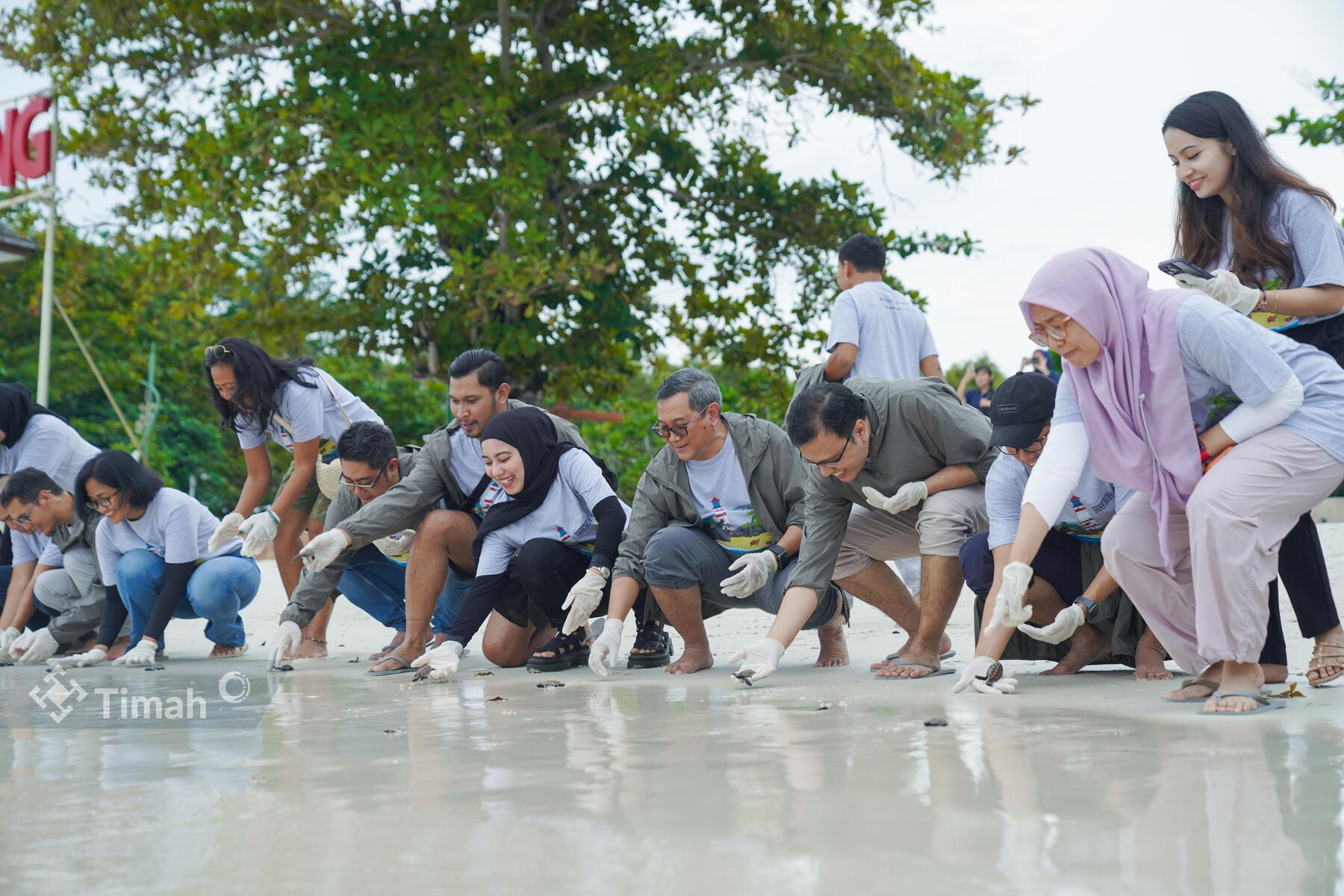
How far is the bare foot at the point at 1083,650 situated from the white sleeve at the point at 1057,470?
2.89ft

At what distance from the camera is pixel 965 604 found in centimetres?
725

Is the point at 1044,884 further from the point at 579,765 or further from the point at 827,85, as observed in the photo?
the point at 827,85

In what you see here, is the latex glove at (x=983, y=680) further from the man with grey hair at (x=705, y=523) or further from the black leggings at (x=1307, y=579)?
the man with grey hair at (x=705, y=523)

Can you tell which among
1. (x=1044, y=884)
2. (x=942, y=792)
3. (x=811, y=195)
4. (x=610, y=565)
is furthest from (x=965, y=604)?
(x=1044, y=884)

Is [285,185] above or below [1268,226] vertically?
above

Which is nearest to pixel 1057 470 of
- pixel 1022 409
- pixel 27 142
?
pixel 1022 409

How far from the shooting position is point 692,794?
2.35 m

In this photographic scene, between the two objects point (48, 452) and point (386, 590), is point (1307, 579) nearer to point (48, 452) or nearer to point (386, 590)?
point (386, 590)

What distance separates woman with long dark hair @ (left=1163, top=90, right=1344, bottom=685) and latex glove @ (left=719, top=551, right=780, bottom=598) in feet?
5.53

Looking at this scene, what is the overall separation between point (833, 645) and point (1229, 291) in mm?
2080

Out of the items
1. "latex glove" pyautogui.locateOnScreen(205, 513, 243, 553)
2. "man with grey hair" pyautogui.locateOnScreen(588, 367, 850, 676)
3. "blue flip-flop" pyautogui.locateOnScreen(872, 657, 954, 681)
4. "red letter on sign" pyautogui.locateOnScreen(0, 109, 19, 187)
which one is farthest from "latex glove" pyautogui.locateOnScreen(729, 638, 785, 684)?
"red letter on sign" pyautogui.locateOnScreen(0, 109, 19, 187)

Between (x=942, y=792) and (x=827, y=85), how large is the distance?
799cm

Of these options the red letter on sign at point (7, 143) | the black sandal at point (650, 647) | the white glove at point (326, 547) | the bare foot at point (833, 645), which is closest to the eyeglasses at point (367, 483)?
the white glove at point (326, 547)

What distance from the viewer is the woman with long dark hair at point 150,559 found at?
5836 millimetres
